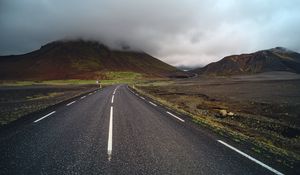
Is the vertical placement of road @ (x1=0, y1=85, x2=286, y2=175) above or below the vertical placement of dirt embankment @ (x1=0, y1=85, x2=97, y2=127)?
above

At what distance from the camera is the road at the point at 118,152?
17.6 feet

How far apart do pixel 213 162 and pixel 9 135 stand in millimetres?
7197

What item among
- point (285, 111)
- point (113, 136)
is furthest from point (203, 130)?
point (285, 111)

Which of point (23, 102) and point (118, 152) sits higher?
point (118, 152)

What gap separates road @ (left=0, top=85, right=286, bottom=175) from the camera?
5.36 meters

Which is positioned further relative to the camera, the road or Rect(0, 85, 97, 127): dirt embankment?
Rect(0, 85, 97, 127): dirt embankment

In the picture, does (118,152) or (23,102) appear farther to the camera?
(23,102)

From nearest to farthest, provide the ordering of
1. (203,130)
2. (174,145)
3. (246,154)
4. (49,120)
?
(246,154), (174,145), (203,130), (49,120)

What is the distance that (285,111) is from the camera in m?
17.1

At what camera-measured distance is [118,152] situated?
21.3 feet

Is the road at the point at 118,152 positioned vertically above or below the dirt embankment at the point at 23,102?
above

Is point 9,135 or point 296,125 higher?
point 9,135

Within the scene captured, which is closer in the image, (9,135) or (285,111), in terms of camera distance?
(9,135)

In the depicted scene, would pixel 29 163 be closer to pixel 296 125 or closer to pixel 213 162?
pixel 213 162
